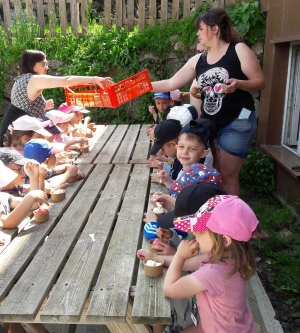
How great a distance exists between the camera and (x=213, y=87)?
3064mm

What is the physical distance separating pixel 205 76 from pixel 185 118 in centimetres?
43

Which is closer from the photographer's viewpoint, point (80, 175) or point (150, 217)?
point (150, 217)

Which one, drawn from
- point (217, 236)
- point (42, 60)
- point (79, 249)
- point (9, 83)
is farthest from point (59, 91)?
point (217, 236)

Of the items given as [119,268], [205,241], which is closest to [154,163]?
[119,268]

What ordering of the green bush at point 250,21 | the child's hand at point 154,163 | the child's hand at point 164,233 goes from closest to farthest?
the child's hand at point 164,233 → the child's hand at point 154,163 → the green bush at point 250,21

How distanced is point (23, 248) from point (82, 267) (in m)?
0.41

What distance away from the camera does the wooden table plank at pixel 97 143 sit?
13.4 ft

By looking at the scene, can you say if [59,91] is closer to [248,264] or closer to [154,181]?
[154,181]

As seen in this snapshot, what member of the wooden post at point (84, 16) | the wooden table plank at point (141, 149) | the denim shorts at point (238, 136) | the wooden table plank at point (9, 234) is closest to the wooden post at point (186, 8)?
the wooden post at point (84, 16)

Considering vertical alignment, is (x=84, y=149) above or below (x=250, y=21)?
below

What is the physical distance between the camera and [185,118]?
3.39 metres

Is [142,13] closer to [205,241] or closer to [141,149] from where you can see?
[141,149]

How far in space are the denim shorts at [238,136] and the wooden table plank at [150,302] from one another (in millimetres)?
1385

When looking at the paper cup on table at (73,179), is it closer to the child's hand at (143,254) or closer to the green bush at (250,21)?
the child's hand at (143,254)
